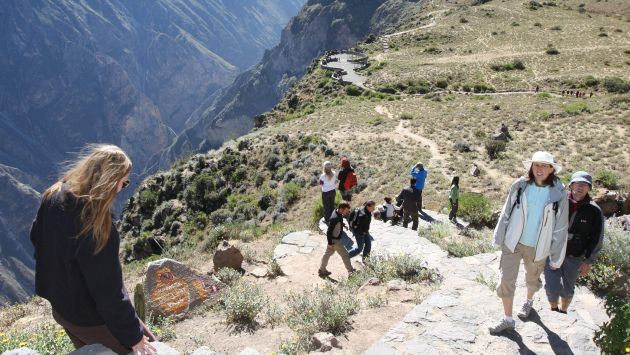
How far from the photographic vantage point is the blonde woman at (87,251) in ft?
9.20

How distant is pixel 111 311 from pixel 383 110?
1332 inches

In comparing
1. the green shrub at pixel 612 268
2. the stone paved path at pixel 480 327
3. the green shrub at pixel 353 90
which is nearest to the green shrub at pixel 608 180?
the green shrub at pixel 612 268

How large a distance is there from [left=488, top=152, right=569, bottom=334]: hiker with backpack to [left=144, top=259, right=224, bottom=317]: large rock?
4.77 meters

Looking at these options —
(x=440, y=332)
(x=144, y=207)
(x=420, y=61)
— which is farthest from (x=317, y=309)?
(x=420, y=61)

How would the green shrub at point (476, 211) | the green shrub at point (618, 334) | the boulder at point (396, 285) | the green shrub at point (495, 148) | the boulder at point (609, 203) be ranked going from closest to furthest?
the green shrub at point (618, 334)
the boulder at point (396, 285)
the boulder at point (609, 203)
the green shrub at point (476, 211)
the green shrub at point (495, 148)

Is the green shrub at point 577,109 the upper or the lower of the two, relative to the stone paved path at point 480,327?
upper

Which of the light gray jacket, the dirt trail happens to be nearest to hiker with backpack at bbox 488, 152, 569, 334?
the light gray jacket

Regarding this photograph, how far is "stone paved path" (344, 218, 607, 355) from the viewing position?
4746 millimetres

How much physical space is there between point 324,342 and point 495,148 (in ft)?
57.2

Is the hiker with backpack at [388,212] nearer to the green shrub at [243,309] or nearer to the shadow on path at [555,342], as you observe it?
the green shrub at [243,309]

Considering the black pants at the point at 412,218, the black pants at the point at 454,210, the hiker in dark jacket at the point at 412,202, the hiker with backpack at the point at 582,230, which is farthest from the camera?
the black pants at the point at 454,210

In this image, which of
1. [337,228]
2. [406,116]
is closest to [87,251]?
[337,228]

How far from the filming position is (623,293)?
575 centimetres

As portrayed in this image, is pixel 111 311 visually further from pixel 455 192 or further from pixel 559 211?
pixel 455 192
